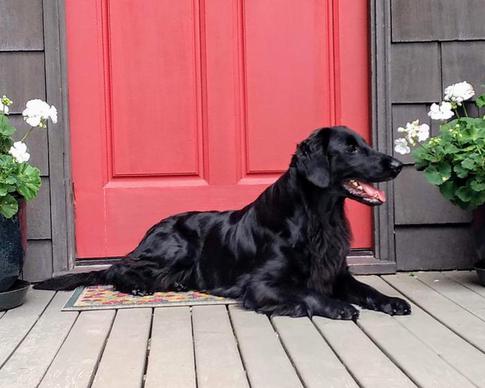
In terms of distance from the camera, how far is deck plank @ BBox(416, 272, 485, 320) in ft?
9.62

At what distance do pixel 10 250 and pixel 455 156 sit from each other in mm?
1893

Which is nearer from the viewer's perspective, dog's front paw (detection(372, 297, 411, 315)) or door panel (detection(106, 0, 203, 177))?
dog's front paw (detection(372, 297, 411, 315))

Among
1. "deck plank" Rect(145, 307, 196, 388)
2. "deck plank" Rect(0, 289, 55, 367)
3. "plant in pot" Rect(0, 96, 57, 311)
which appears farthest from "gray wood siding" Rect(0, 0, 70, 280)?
"deck plank" Rect(145, 307, 196, 388)

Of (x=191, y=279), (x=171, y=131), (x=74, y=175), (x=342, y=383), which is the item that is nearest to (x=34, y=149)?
(x=74, y=175)

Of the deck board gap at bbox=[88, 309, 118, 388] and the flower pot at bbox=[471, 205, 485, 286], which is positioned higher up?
the flower pot at bbox=[471, 205, 485, 286]

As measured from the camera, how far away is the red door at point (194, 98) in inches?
144

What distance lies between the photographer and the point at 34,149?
3.55 meters

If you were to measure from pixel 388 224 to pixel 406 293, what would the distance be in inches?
20.8

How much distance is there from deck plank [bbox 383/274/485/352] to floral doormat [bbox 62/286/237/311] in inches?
30.8

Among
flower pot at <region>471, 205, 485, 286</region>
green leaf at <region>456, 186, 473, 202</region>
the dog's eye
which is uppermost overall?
the dog's eye

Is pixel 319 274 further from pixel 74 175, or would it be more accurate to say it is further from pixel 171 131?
pixel 74 175

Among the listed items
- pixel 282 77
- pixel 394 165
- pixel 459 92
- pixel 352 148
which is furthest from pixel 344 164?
pixel 282 77

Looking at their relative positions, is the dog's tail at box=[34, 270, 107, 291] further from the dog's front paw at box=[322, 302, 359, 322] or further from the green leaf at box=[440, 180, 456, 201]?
the green leaf at box=[440, 180, 456, 201]

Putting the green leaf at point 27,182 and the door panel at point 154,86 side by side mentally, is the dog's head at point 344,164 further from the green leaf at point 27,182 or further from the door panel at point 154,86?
the green leaf at point 27,182
